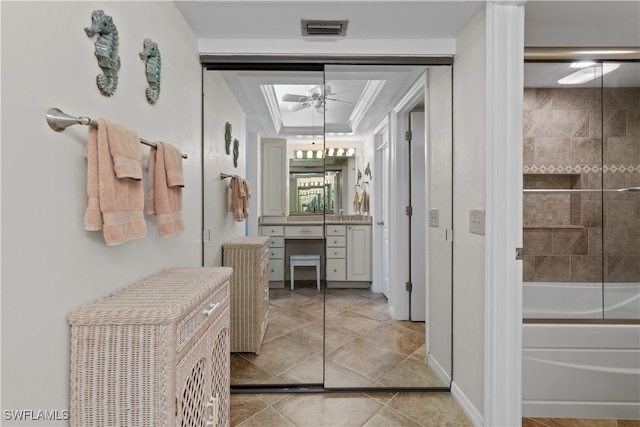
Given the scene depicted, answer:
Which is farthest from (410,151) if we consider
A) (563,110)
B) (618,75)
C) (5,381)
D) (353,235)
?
(5,381)

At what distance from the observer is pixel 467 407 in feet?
5.67

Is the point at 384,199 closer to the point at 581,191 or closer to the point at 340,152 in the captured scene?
the point at 340,152

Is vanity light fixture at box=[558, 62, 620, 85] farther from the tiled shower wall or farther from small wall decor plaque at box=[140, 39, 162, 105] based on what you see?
small wall decor plaque at box=[140, 39, 162, 105]

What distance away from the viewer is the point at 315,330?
216cm

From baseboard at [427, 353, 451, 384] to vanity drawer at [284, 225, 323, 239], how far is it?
1.27 m

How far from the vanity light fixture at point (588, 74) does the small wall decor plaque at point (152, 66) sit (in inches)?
Answer: 121

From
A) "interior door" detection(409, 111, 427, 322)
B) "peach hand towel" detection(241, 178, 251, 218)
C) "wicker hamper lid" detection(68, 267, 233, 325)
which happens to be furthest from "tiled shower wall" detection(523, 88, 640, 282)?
"wicker hamper lid" detection(68, 267, 233, 325)

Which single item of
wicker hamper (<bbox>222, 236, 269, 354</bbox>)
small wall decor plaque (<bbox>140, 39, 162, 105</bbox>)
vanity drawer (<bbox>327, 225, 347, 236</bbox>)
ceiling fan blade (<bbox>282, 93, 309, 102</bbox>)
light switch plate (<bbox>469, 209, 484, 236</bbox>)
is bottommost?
wicker hamper (<bbox>222, 236, 269, 354</bbox>)

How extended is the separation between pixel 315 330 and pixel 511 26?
2168 millimetres

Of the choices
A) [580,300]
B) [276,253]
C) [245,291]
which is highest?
[276,253]

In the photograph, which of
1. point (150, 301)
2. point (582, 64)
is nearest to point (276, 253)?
point (150, 301)

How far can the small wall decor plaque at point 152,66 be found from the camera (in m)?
1.29

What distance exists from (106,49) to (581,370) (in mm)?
2852

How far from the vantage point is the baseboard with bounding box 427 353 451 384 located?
199cm
